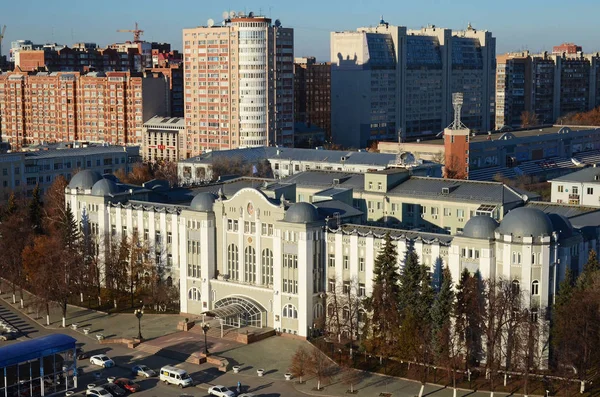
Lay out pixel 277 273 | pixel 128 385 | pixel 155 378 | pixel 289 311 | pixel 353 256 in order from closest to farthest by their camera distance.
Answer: pixel 128 385 → pixel 155 378 → pixel 353 256 → pixel 289 311 → pixel 277 273

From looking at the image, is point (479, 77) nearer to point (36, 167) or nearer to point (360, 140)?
point (360, 140)

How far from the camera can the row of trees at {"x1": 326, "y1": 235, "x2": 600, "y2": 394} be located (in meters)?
52.7

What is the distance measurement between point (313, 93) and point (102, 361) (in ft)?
459

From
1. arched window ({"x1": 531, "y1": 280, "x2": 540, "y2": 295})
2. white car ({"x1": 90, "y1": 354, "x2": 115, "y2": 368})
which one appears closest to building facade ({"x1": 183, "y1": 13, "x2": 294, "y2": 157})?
white car ({"x1": 90, "y1": 354, "x2": 115, "y2": 368})

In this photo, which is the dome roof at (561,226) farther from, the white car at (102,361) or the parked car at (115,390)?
the white car at (102,361)

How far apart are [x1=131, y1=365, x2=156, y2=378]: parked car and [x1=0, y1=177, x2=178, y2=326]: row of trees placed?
1240cm

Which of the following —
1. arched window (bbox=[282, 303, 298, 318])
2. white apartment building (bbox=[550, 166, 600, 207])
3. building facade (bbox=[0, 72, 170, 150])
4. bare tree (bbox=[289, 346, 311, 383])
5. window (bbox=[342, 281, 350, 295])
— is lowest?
bare tree (bbox=[289, 346, 311, 383])

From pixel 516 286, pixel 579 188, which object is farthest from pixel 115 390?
pixel 579 188

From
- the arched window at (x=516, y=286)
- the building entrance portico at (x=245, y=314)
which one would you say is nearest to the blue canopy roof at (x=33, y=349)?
the building entrance portico at (x=245, y=314)

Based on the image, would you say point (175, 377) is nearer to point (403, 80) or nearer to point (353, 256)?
point (353, 256)

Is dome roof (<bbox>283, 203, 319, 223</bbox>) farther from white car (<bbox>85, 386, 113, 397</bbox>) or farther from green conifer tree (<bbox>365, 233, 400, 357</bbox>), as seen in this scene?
white car (<bbox>85, 386, 113, 397</bbox>)

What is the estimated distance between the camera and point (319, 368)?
5412cm

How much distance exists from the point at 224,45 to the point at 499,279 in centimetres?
8944

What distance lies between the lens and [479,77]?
193250 mm
